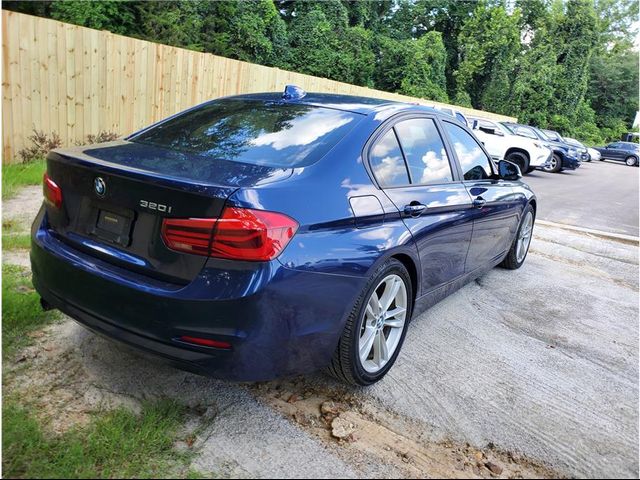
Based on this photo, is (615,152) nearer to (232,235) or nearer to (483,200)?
(483,200)

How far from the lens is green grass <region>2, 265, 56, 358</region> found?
2.93 meters

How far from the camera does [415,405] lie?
2.87 m

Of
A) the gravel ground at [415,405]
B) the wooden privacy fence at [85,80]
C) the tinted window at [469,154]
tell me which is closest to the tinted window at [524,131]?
the wooden privacy fence at [85,80]

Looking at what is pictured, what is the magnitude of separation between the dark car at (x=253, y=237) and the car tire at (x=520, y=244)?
2.28 metres

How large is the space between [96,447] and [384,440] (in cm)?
130

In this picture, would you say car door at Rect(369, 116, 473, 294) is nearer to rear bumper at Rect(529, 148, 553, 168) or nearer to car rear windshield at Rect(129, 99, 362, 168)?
car rear windshield at Rect(129, 99, 362, 168)

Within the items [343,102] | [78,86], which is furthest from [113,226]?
[78,86]

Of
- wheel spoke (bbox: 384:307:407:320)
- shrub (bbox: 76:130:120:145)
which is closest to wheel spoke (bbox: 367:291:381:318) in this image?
wheel spoke (bbox: 384:307:407:320)

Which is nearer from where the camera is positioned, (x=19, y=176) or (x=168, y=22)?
(x=19, y=176)

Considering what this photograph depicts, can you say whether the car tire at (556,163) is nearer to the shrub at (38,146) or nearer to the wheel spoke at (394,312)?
the shrub at (38,146)

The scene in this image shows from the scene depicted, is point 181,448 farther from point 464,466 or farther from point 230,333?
point 464,466

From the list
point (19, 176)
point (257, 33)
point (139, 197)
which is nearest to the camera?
point (139, 197)

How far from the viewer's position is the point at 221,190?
2223mm

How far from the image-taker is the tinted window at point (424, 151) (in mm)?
3375
